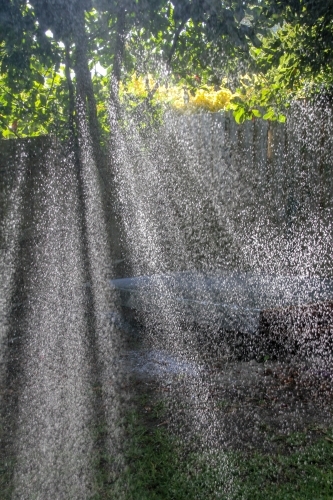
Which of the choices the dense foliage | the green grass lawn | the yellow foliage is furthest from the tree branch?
the green grass lawn

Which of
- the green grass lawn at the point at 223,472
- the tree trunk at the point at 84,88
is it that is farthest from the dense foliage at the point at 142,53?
the green grass lawn at the point at 223,472

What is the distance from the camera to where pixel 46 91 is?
4398 mm

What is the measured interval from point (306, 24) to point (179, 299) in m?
2.14

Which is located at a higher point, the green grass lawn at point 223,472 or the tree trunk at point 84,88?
the tree trunk at point 84,88

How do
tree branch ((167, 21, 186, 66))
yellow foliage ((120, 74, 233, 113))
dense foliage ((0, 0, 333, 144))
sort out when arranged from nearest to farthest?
dense foliage ((0, 0, 333, 144)) → tree branch ((167, 21, 186, 66)) → yellow foliage ((120, 74, 233, 113))

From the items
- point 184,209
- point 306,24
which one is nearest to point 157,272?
point 184,209

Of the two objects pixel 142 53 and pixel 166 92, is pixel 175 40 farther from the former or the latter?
pixel 166 92

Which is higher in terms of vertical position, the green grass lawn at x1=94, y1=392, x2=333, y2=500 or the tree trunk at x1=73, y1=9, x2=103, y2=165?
the tree trunk at x1=73, y1=9, x2=103, y2=165

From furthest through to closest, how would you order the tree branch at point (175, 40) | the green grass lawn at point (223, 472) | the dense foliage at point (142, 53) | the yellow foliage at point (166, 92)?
the yellow foliage at point (166, 92), the tree branch at point (175, 40), the dense foliage at point (142, 53), the green grass lawn at point (223, 472)

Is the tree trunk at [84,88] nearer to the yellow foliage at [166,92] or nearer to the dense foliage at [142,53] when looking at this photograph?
the dense foliage at [142,53]

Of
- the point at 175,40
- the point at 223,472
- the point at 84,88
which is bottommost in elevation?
the point at 223,472

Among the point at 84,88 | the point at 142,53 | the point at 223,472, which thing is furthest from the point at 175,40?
the point at 223,472

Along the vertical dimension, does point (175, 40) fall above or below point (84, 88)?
above

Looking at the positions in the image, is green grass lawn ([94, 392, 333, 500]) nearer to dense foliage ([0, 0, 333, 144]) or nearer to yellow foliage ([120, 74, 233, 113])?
dense foliage ([0, 0, 333, 144])
